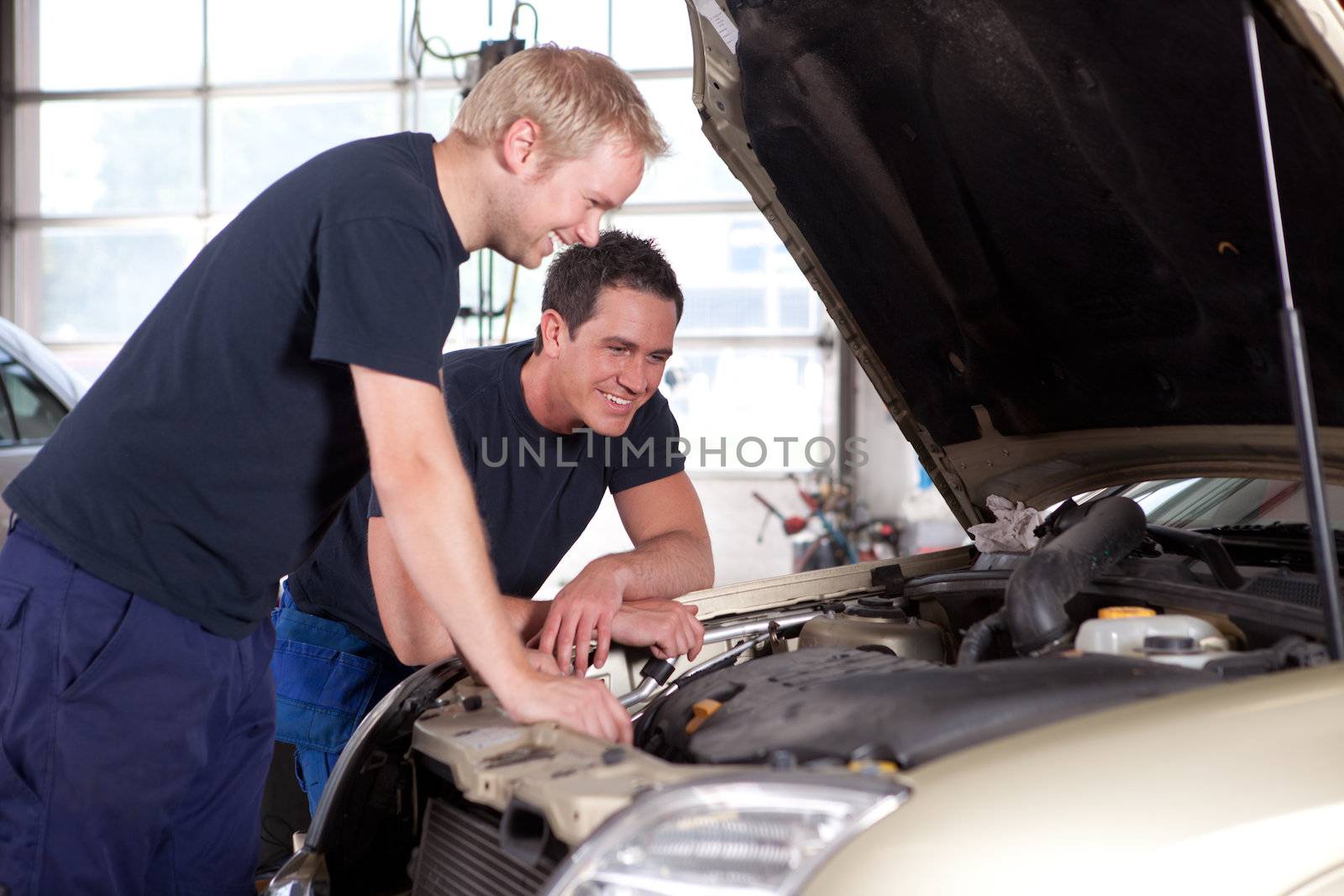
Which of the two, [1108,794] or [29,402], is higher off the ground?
[29,402]

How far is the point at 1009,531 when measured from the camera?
83.0 inches

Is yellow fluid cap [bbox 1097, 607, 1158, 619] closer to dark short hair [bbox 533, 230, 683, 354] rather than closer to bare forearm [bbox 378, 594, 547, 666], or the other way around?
bare forearm [bbox 378, 594, 547, 666]

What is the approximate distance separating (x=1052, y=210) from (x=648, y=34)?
22.9 feet

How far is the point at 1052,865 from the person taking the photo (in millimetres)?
966

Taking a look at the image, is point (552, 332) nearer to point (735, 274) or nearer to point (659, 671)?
point (659, 671)

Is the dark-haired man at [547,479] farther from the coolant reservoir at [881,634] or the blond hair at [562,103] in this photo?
the blond hair at [562,103]

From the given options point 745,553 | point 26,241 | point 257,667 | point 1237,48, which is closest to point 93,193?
point 26,241

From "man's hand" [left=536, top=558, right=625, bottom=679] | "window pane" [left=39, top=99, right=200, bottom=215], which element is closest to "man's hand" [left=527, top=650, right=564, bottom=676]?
"man's hand" [left=536, top=558, right=625, bottom=679]

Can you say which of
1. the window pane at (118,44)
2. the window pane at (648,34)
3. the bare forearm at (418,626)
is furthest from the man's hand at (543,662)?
the window pane at (118,44)

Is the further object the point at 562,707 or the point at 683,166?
the point at 683,166

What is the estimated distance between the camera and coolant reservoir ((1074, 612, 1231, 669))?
55.2 inches

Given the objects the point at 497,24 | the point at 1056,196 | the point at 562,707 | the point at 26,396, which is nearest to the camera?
the point at 562,707

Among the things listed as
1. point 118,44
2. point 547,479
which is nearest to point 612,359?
point 547,479

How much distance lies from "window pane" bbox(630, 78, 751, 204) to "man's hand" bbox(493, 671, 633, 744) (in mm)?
7151
